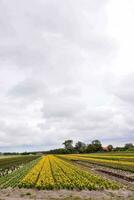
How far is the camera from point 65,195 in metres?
22.4

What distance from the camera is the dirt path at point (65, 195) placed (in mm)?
21383

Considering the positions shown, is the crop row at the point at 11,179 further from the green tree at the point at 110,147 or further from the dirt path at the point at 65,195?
the green tree at the point at 110,147

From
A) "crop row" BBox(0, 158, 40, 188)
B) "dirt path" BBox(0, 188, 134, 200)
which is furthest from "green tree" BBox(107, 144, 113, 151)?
"dirt path" BBox(0, 188, 134, 200)

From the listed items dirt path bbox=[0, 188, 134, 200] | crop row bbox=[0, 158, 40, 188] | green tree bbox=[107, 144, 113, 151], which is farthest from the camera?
green tree bbox=[107, 144, 113, 151]

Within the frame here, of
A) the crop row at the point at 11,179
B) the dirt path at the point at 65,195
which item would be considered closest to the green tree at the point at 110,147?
the crop row at the point at 11,179

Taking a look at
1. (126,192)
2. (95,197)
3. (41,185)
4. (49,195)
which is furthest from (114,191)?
(41,185)

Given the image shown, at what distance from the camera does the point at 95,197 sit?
21.5 meters

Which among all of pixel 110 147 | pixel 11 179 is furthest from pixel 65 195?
pixel 110 147

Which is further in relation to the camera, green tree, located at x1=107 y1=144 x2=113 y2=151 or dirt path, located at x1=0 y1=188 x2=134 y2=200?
green tree, located at x1=107 y1=144 x2=113 y2=151

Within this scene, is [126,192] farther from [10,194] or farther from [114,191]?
[10,194]

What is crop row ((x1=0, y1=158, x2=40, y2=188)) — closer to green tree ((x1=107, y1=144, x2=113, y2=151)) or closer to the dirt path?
the dirt path

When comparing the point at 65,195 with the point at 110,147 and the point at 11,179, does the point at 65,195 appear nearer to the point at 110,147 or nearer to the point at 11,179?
the point at 11,179

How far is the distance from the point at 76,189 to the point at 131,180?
752 centimetres

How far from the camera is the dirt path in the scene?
21383mm
